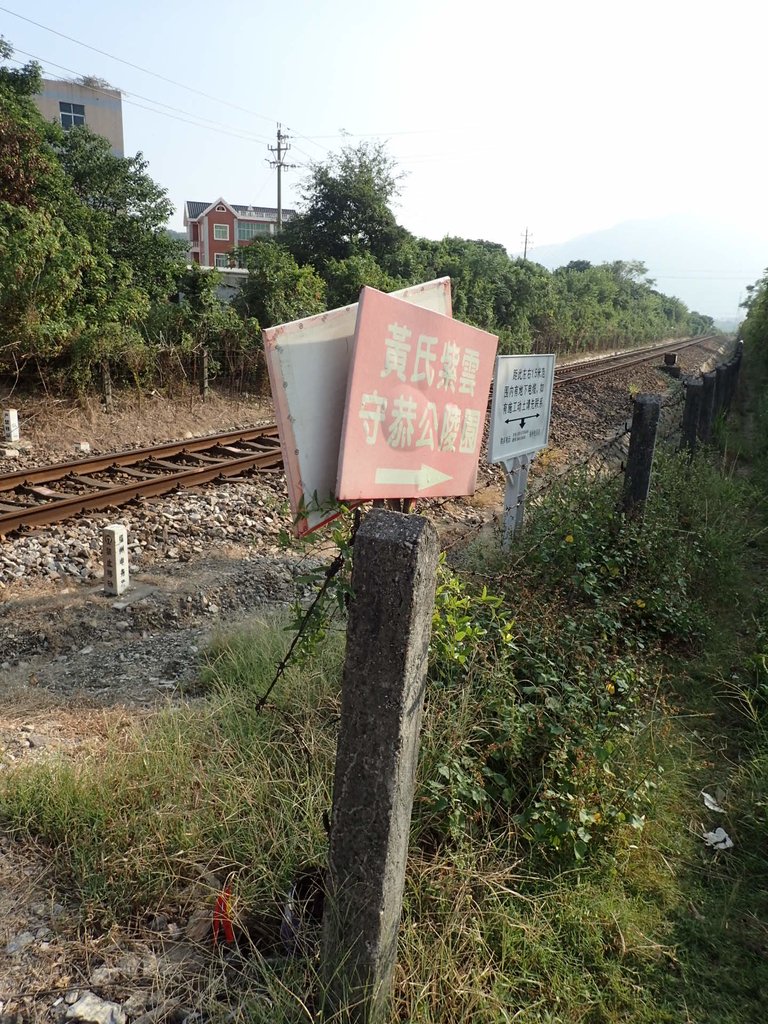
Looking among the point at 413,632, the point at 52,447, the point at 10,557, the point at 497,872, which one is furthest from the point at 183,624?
the point at 52,447

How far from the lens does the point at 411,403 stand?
2254 millimetres

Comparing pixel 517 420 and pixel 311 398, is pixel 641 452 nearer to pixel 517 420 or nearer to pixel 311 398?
pixel 517 420

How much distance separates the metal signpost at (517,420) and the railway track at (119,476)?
12.8 feet

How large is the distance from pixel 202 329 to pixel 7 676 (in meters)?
9.82

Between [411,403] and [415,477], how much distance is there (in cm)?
25

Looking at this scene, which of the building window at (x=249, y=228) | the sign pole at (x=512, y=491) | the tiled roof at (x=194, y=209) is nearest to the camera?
the sign pole at (x=512, y=491)

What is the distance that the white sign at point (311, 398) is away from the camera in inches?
80.0

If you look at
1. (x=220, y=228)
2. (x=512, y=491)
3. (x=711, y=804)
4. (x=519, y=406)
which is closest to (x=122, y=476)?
(x=512, y=491)

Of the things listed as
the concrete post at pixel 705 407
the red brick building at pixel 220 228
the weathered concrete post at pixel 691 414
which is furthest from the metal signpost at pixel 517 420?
the red brick building at pixel 220 228

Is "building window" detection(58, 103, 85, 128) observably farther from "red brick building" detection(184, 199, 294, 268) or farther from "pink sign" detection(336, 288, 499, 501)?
"pink sign" detection(336, 288, 499, 501)

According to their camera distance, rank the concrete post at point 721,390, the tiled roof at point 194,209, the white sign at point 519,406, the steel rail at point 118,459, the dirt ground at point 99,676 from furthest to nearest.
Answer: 1. the tiled roof at point 194,209
2. the concrete post at point 721,390
3. the steel rail at point 118,459
4. the white sign at point 519,406
5. the dirt ground at point 99,676

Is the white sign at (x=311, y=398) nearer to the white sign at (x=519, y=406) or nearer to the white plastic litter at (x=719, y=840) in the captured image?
the white plastic litter at (x=719, y=840)

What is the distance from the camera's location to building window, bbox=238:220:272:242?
5003 centimetres

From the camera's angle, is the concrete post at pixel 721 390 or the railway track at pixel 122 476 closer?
the railway track at pixel 122 476
